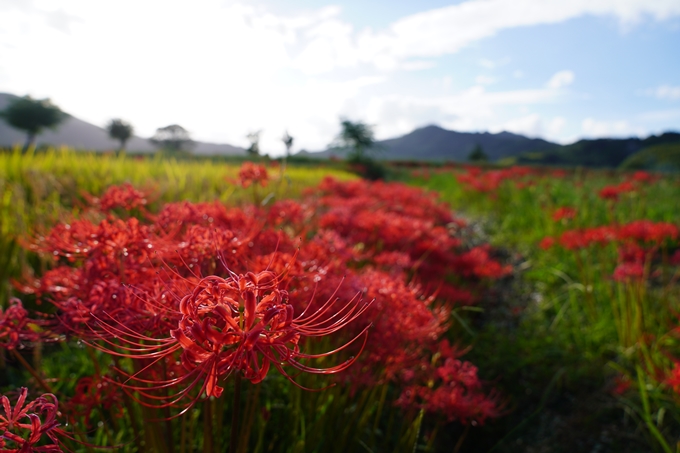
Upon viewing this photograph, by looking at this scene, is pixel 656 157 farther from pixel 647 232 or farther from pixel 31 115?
pixel 31 115

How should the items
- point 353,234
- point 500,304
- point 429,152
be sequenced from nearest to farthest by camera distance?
1. point 353,234
2. point 500,304
3. point 429,152

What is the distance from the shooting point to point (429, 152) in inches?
6580

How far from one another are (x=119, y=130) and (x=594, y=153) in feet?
285

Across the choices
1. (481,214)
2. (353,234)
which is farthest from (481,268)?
(481,214)

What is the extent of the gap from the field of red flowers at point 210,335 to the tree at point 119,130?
70.5m

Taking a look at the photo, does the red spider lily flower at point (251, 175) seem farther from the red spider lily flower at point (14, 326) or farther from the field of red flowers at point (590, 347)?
the field of red flowers at point (590, 347)

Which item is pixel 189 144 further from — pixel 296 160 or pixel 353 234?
pixel 353 234

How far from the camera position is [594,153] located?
89.5m

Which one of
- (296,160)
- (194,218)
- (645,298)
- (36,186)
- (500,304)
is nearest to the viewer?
(194,218)

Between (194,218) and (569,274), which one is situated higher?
(194,218)

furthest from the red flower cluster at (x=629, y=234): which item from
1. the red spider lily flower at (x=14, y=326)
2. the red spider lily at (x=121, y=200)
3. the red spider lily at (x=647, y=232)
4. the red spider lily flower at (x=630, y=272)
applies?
the red spider lily flower at (x=14, y=326)

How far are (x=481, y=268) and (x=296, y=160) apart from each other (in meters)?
23.2

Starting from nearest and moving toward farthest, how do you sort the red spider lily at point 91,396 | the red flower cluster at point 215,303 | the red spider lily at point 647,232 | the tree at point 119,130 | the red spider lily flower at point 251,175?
the red flower cluster at point 215,303 < the red spider lily at point 91,396 < the red spider lily flower at point 251,175 < the red spider lily at point 647,232 < the tree at point 119,130

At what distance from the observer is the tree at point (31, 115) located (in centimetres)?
4934
